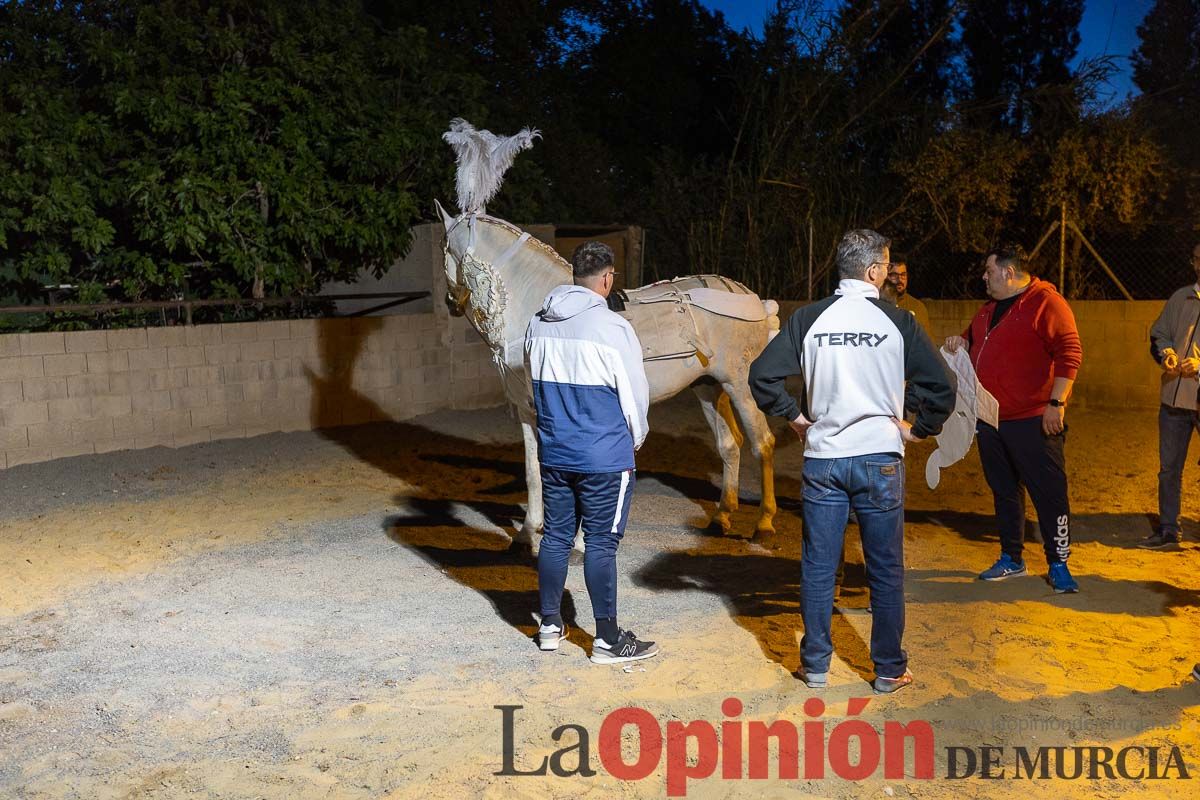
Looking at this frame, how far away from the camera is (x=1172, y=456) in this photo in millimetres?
6008

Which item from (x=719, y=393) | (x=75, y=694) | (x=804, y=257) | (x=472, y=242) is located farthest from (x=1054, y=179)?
(x=75, y=694)

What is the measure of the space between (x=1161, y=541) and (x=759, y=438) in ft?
8.26

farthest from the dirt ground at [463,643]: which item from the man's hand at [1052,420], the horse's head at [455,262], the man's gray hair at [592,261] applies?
the man's gray hair at [592,261]

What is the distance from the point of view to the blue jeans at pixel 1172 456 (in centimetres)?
595

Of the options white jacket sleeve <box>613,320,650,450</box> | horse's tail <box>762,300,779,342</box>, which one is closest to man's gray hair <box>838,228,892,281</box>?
white jacket sleeve <box>613,320,650,450</box>

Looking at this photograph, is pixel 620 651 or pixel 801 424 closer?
pixel 801 424

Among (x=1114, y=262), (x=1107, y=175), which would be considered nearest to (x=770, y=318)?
(x=1107, y=175)

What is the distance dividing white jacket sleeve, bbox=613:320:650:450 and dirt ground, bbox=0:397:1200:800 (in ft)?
3.49

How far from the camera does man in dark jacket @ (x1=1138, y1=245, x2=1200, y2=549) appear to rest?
18.5ft

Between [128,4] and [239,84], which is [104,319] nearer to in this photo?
[239,84]

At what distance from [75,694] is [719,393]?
4288 millimetres

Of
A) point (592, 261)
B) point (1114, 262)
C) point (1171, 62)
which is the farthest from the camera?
point (1171, 62)

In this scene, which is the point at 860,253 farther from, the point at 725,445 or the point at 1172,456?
Answer: the point at 1172,456

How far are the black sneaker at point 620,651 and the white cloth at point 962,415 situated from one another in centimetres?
177
